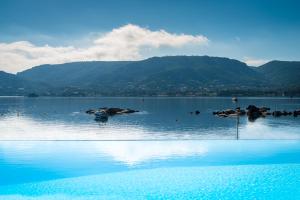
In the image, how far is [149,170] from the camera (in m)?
18.7

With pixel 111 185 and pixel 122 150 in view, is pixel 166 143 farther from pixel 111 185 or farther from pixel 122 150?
pixel 111 185

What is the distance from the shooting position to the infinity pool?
1555 cm

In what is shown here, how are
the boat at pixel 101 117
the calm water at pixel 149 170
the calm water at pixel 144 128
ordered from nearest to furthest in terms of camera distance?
the calm water at pixel 149 170
the calm water at pixel 144 128
the boat at pixel 101 117

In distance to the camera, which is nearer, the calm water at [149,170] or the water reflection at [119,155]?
the calm water at [149,170]

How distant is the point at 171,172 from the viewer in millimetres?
18469

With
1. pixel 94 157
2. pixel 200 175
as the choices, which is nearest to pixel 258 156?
pixel 200 175

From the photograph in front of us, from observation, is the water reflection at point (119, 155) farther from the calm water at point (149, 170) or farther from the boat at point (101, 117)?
the boat at point (101, 117)

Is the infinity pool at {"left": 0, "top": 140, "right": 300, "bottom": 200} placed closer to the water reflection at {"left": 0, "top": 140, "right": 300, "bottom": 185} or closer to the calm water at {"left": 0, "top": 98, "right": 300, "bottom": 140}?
the water reflection at {"left": 0, "top": 140, "right": 300, "bottom": 185}

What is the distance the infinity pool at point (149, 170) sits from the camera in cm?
1555

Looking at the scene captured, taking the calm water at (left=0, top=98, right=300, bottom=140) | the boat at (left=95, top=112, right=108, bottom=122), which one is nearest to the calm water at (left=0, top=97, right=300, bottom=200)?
the calm water at (left=0, top=98, right=300, bottom=140)

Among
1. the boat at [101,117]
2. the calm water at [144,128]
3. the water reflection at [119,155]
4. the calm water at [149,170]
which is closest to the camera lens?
the calm water at [149,170]

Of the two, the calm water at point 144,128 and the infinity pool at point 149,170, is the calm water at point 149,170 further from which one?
the calm water at point 144,128

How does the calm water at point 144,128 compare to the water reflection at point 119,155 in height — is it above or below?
below

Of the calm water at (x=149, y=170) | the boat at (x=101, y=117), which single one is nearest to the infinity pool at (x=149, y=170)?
the calm water at (x=149, y=170)
